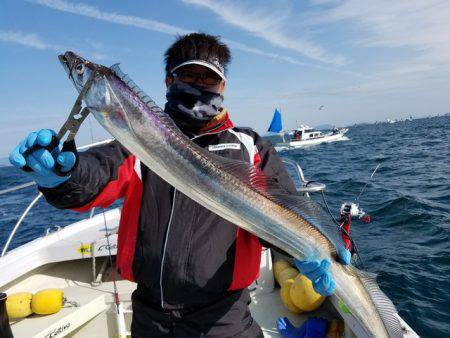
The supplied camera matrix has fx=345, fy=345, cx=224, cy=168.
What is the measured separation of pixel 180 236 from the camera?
240 centimetres

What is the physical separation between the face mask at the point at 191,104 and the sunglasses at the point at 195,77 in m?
0.14

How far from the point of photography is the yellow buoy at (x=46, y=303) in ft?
15.3

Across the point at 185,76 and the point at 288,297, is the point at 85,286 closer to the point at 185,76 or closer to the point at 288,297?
the point at 288,297

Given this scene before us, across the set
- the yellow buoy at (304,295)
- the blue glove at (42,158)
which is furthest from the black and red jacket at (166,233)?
the yellow buoy at (304,295)

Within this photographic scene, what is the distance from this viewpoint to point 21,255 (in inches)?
217

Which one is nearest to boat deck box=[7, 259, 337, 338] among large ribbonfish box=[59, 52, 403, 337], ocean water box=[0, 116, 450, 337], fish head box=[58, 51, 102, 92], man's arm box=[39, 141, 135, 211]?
large ribbonfish box=[59, 52, 403, 337]

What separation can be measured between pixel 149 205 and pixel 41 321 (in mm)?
3321

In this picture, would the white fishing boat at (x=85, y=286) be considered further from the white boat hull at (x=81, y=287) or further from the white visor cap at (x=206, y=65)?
the white visor cap at (x=206, y=65)

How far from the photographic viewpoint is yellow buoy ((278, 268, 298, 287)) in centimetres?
524

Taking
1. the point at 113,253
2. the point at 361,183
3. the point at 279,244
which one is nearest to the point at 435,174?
the point at 361,183

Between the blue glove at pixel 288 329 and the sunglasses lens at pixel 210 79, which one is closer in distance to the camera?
the sunglasses lens at pixel 210 79

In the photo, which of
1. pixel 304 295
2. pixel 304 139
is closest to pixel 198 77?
pixel 304 295

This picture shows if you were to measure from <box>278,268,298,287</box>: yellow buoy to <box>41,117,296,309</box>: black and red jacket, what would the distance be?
9.16ft

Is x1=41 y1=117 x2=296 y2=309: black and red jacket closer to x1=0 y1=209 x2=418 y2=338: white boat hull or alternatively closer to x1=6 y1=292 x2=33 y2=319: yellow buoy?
x1=0 y1=209 x2=418 y2=338: white boat hull
